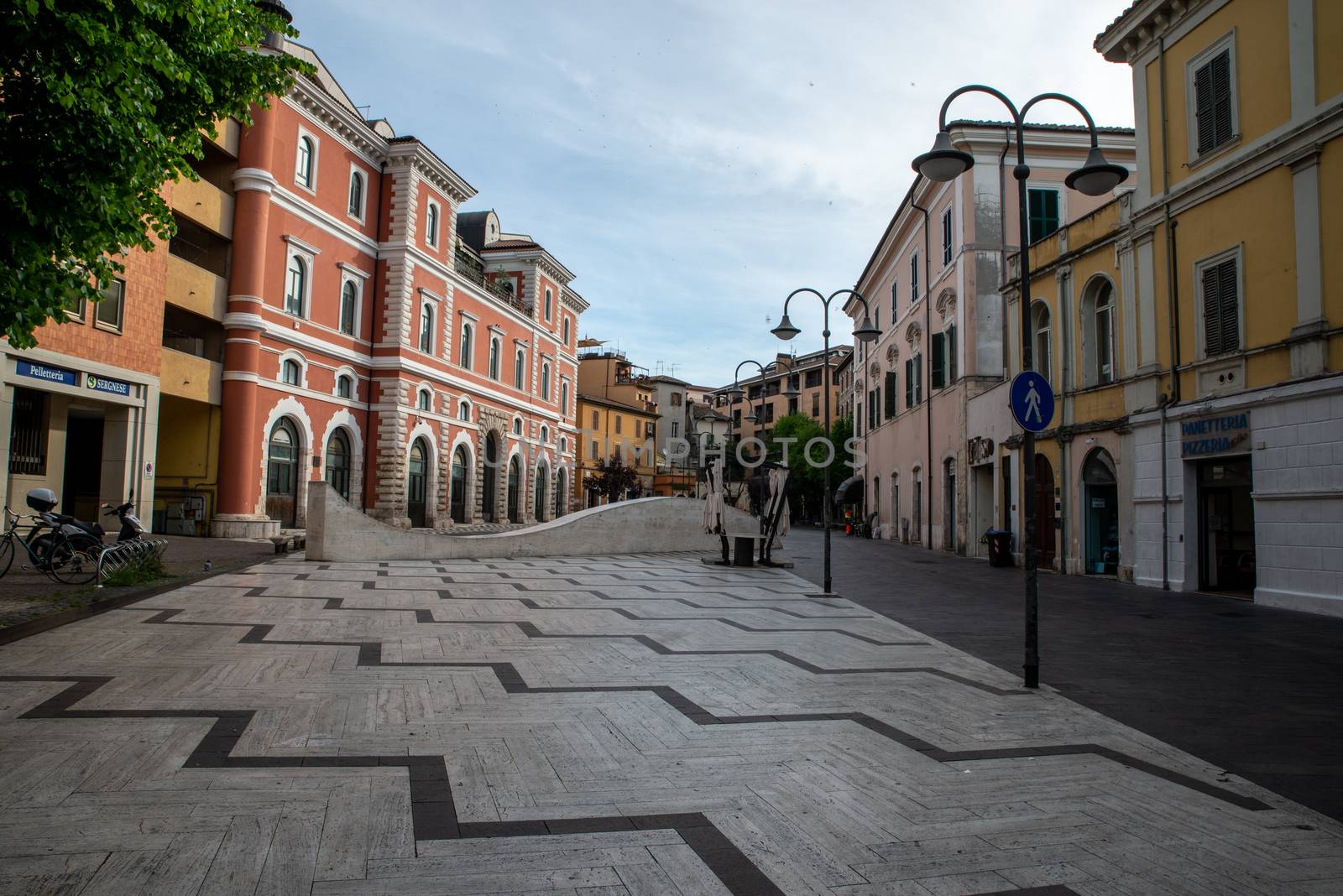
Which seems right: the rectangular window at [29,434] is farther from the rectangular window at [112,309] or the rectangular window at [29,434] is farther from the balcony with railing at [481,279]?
the balcony with railing at [481,279]

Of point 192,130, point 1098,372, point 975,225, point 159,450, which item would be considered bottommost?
point 159,450

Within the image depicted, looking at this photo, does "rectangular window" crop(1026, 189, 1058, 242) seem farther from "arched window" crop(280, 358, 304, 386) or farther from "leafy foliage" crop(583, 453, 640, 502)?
"leafy foliage" crop(583, 453, 640, 502)

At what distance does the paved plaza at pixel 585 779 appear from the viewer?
307cm

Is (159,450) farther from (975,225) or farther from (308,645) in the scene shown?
(975,225)

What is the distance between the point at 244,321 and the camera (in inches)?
1020

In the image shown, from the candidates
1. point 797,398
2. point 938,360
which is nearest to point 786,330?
point 938,360

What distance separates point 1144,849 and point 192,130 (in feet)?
35.0

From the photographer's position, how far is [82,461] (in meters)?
24.6

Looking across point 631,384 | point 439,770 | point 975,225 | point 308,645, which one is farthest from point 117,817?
point 631,384

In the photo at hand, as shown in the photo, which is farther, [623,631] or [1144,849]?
[623,631]

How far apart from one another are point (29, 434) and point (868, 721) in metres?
22.5

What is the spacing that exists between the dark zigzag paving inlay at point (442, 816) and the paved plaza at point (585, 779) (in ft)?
0.05

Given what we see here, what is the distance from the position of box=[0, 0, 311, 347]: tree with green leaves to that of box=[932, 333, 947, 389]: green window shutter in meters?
22.9

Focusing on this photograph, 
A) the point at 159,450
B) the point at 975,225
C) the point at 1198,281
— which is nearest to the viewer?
the point at 1198,281
